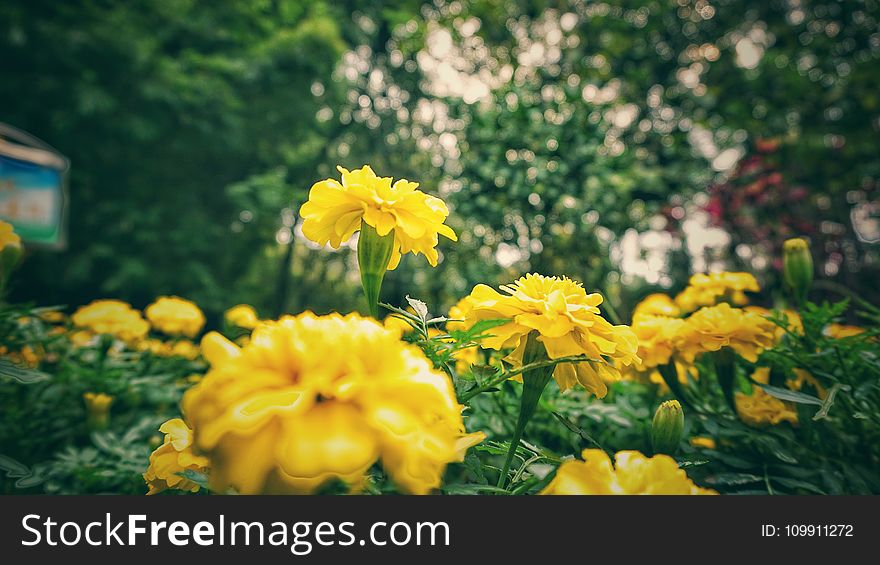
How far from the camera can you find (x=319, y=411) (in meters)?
0.36

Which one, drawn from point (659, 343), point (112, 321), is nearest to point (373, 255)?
point (659, 343)

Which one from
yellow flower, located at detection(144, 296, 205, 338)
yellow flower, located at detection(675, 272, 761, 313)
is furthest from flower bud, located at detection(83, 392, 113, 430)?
yellow flower, located at detection(675, 272, 761, 313)

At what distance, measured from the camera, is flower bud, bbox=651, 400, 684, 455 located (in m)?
0.59

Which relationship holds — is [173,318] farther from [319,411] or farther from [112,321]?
[319,411]

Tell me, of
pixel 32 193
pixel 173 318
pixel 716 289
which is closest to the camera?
pixel 716 289

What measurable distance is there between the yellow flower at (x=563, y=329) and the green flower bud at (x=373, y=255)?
0.42 feet

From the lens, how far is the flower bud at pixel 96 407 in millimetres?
1095

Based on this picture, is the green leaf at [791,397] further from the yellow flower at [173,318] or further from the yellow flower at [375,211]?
the yellow flower at [173,318]

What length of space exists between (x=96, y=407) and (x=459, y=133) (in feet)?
6.36

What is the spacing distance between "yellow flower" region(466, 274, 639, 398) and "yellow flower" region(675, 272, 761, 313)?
1.96ft

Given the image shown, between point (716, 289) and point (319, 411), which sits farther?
point (716, 289)

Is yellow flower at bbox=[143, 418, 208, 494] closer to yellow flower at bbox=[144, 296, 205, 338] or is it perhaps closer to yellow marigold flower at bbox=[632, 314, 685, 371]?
yellow marigold flower at bbox=[632, 314, 685, 371]

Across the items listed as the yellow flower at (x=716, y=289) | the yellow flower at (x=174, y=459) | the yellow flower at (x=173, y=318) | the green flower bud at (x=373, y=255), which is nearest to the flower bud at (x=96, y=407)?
the yellow flower at (x=173, y=318)

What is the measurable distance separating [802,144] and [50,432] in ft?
12.8
